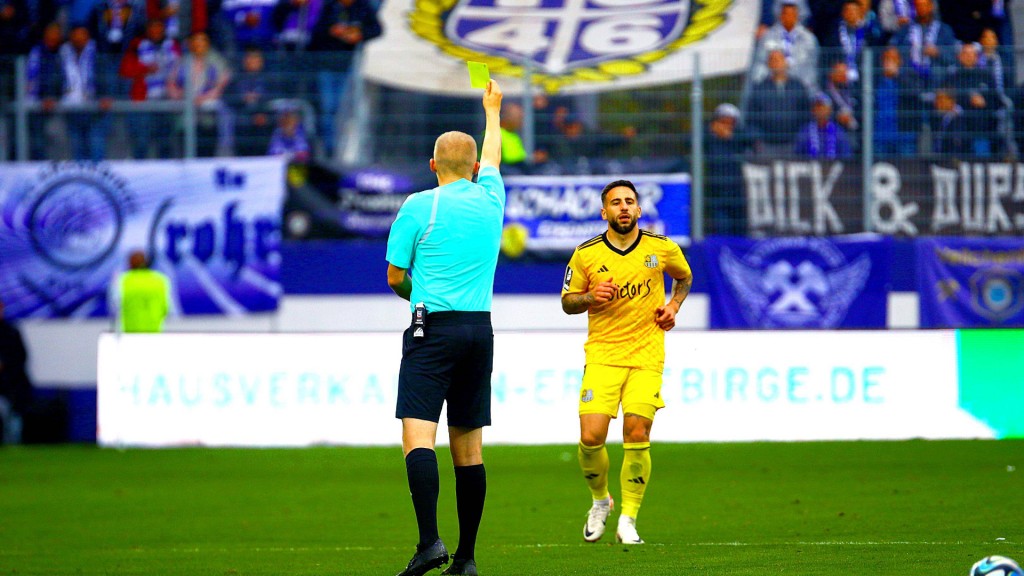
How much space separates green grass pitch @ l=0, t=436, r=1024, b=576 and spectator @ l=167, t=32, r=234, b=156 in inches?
185

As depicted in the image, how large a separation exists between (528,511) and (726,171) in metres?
8.92

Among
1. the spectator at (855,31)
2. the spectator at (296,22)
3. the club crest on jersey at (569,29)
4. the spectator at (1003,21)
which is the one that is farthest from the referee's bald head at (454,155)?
the spectator at (296,22)

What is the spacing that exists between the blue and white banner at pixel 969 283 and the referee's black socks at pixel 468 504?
13154 mm

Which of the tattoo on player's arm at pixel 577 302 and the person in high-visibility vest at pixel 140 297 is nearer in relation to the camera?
the tattoo on player's arm at pixel 577 302

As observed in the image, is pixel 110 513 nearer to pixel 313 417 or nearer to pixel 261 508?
pixel 261 508

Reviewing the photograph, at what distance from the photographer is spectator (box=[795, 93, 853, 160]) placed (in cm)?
1839

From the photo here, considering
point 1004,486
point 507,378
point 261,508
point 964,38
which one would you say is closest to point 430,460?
point 261,508

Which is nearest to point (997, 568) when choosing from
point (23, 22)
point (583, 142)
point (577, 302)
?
point (577, 302)

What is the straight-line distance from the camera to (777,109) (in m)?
18.5

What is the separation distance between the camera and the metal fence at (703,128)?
18.2m

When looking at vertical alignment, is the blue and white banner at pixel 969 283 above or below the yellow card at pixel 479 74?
below

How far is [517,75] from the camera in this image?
19.1 meters

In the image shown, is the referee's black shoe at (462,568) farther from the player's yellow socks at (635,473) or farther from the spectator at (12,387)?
the spectator at (12,387)

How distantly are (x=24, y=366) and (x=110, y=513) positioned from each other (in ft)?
27.1
